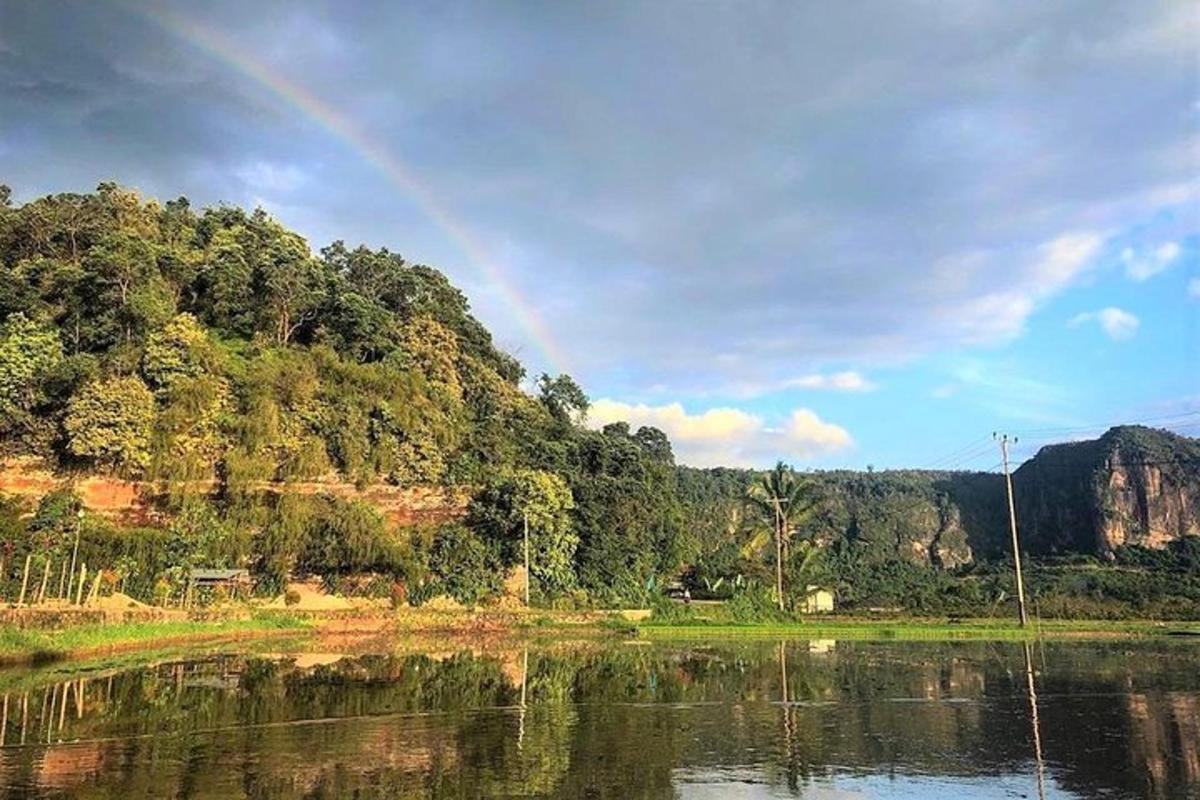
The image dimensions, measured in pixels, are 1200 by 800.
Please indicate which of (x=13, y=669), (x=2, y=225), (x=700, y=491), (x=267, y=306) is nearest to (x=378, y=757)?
(x=13, y=669)

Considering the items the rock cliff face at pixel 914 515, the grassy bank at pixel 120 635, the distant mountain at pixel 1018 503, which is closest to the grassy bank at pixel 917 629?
the grassy bank at pixel 120 635

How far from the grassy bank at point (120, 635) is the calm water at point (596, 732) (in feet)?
7.12

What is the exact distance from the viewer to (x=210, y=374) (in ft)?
165

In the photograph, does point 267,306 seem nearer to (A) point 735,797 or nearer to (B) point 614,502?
(B) point 614,502

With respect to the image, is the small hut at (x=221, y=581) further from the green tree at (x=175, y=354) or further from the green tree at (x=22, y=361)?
the green tree at (x=22, y=361)

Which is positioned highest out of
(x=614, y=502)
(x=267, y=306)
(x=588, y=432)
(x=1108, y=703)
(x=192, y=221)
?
(x=192, y=221)

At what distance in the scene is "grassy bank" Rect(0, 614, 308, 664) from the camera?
2089 centimetres

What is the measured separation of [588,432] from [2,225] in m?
43.4

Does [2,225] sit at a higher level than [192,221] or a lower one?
lower

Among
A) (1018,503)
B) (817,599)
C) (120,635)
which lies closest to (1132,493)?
(1018,503)

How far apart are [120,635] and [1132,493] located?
12447 cm

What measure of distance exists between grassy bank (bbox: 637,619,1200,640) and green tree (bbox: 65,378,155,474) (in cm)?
2829

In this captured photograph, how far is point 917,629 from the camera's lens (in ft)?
130

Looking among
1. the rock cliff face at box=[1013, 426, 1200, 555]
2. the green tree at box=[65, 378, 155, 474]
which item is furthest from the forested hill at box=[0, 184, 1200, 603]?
the rock cliff face at box=[1013, 426, 1200, 555]
